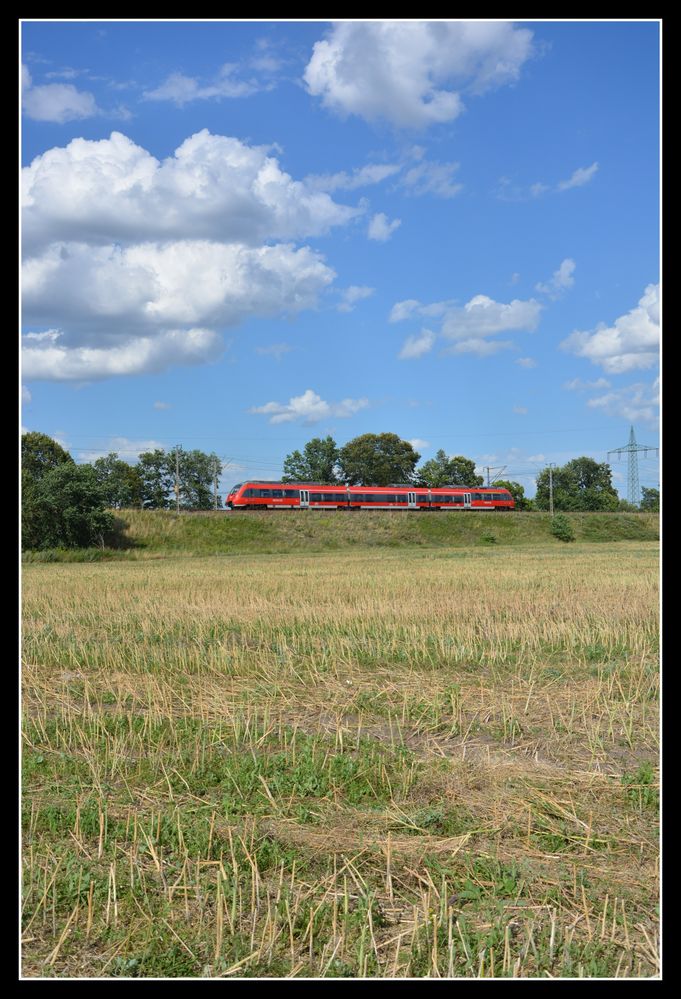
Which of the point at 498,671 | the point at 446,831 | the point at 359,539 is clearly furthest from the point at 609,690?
the point at 359,539

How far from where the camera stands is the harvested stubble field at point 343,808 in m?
4.12

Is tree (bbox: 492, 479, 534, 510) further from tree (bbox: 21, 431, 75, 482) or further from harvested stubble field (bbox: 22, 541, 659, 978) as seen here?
harvested stubble field (bbox: 22, 541, 659, 978)

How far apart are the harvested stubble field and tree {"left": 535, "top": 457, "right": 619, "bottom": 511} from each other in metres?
82.8

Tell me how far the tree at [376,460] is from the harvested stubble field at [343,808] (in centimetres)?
8693

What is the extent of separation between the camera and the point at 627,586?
74.5 ft

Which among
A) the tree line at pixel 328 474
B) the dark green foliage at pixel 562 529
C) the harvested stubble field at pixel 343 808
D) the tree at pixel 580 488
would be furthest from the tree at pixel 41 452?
the tree at pixel 580 488

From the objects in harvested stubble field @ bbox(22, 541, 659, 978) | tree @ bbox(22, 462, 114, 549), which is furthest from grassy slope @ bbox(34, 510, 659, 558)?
harvested stubble field @ bbox(22, 541, 659, 978)

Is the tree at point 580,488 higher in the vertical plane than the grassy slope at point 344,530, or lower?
higher

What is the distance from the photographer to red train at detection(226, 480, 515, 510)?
7106 cm

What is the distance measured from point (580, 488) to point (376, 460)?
29162 mm

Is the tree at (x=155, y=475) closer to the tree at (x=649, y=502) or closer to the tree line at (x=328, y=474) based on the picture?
the tree line at (x=328, y=474)

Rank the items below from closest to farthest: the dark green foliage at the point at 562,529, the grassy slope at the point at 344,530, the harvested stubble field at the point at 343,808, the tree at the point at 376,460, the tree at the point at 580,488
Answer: the harvested stubble field at the point at 343,808 < the grassy slope at the point at 344,530 < the dark green foliage at the point at 562,529 < the tree at the point at 580,488 < the tree at the point at 376,460
